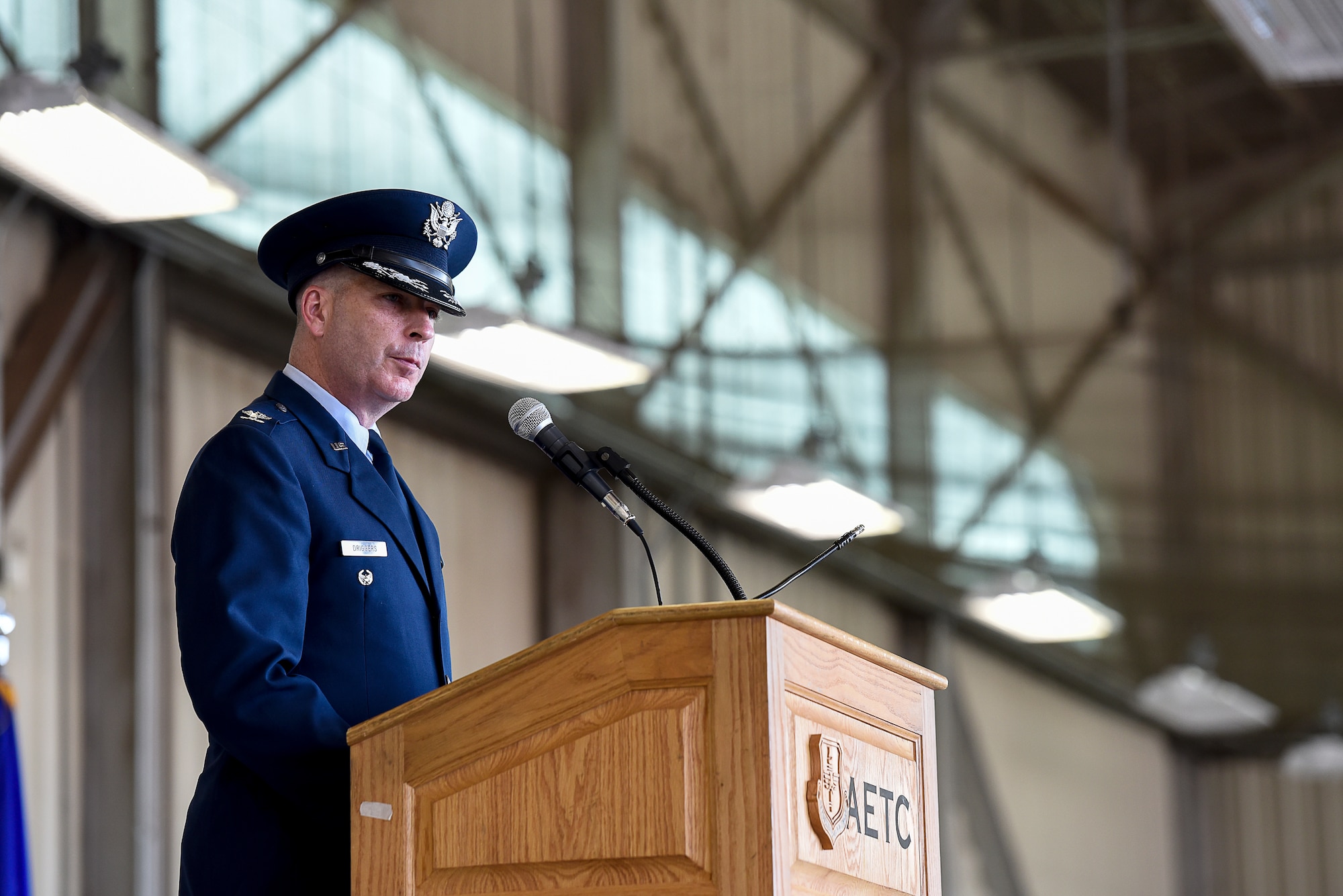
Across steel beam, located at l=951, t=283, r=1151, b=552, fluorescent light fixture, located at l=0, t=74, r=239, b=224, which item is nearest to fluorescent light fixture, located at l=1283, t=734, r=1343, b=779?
steel beam, located at l=951, t=283, r=1151, b=552

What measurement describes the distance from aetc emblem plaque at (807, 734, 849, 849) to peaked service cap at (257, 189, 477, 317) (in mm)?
732

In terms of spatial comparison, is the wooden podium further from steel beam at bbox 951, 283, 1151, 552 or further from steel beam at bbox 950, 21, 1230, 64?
steel beam at bbox 951, 283, 1151, 552

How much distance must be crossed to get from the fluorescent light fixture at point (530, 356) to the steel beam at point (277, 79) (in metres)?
0.93

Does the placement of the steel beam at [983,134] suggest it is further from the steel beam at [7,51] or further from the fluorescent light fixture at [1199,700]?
the fluorescent light fixture at [1199,700]

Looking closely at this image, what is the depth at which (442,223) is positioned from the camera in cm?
247

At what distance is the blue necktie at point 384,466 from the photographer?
242cm

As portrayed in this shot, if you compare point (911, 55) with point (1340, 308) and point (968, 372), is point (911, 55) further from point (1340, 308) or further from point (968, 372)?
point (1340, 308)

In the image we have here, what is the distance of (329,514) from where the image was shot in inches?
88.6

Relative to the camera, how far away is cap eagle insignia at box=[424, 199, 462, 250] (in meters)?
2.44

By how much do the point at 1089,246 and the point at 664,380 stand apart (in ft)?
6.30

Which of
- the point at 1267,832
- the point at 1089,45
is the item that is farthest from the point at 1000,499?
the point at 1267,832

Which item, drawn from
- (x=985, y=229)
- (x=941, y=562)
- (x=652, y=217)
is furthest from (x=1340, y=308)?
(x=652, y=217)

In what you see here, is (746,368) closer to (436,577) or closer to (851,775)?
(436,577)

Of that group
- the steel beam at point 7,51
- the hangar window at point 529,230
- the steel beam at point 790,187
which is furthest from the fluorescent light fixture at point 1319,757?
the steel beam at point 7,51
